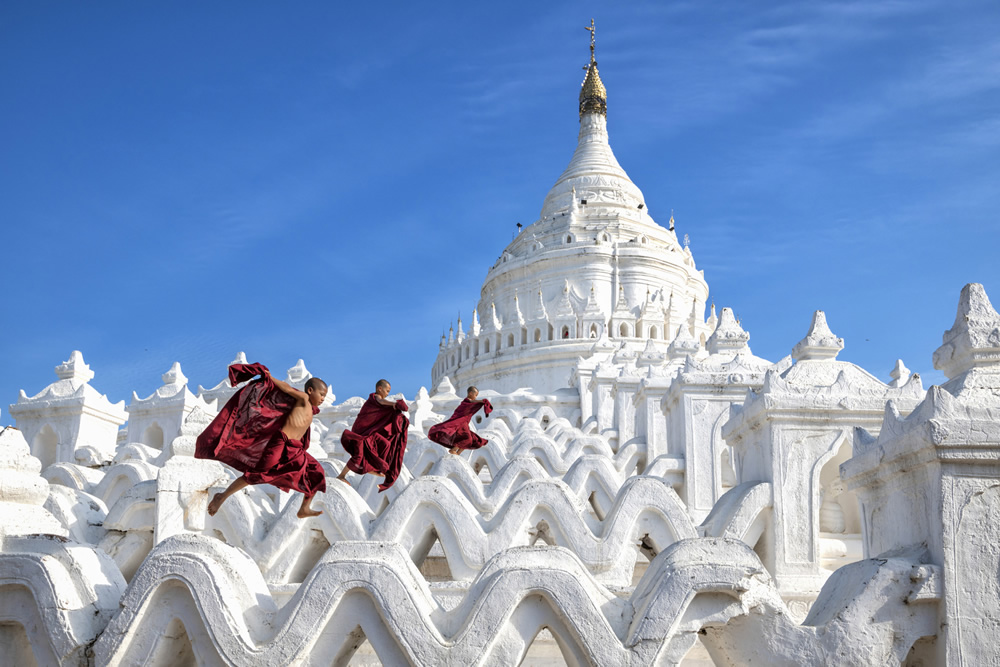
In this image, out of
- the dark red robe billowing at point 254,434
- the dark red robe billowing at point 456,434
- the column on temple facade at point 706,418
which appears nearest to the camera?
the dark red robe billowing at point 254,434

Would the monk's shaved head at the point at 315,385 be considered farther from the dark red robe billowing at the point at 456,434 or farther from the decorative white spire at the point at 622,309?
the decorative white spire at the point at 622,309

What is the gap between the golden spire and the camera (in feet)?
181

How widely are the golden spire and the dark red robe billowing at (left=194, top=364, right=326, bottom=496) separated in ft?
163

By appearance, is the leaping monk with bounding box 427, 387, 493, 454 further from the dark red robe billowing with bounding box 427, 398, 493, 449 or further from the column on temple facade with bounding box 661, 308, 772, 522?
the column on temple facade with bounding box 661, 308, 772, 522

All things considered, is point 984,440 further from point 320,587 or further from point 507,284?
point 507,284

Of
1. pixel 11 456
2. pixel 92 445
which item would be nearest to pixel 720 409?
pixel 11 456

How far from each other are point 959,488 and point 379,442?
7.20 m

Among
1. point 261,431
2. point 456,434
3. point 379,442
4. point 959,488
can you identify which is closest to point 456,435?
point 456,434

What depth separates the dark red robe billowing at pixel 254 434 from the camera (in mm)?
7297

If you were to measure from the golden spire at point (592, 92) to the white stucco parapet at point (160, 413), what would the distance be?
124ft

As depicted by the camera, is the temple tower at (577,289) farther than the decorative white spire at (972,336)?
Yes

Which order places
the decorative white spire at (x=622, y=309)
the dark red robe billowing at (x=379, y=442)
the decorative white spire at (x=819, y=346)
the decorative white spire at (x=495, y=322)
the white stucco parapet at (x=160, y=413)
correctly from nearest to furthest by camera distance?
the decorative white spire at (x=819, y=346) → the dark red robe billowing at (x=379, y=442) → the white stucco parapet at (x=160, y=413) → the decorative white spire at (x=622, y=309) → the decorative white spire at (x=495, y=322)

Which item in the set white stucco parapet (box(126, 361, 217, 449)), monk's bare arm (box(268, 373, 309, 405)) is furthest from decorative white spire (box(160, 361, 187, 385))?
monk's bare arm (box(268, 373, 309, 405))

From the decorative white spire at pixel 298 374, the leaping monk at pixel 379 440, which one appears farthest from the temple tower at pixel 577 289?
the leaping monk at pixel 379 440
